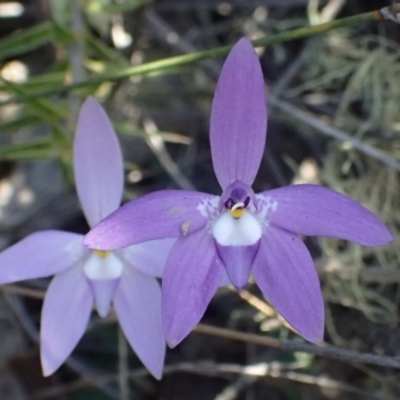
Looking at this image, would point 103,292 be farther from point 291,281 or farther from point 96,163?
point 291,281

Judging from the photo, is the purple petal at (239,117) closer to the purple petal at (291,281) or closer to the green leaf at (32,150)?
the purple petal at (291,281)

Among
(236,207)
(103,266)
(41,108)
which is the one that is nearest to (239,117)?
(236,207)

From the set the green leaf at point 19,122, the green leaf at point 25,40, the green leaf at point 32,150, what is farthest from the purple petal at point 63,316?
the green leaf at point 25,40

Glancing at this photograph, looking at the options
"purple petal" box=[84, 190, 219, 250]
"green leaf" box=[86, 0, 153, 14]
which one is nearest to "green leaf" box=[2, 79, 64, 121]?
"green leaf" box=[86, 0, 153, 14]

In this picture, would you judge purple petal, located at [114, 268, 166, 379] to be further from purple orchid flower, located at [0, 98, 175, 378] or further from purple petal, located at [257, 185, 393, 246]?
purple petal, located at [257, 185, 393, 246]

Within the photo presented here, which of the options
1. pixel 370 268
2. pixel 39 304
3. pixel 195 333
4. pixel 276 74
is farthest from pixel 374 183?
pixel 39 304

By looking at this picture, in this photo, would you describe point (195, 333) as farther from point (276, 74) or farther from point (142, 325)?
point (276, 74)
